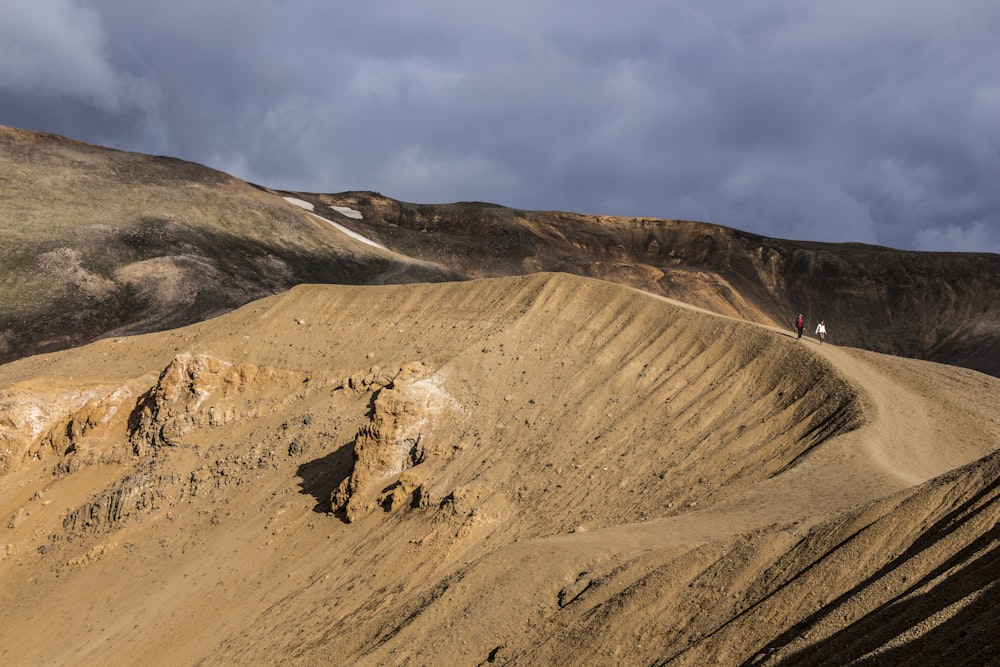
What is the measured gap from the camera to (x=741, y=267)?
249 ft

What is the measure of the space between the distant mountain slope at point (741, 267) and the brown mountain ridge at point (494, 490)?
43506mm

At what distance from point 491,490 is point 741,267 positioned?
63.2 meters

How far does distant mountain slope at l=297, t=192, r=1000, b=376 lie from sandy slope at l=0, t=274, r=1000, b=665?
43538 mm

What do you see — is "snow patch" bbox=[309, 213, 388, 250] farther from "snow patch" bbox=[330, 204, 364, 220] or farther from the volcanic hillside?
"snow patch" bbox=[330, 204, 364, 220]

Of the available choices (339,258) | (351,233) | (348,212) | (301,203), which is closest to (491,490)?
(339,258)

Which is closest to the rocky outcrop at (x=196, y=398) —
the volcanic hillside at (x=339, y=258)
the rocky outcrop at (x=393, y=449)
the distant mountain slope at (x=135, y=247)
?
the rocky outcrop at (x=393, y=449)

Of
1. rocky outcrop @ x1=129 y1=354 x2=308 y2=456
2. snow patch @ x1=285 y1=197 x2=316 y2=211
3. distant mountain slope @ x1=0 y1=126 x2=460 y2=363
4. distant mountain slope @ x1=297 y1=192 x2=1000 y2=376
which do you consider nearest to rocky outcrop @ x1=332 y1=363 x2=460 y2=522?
rocky outcrop @ x1=129 y1=354 x2=308 y2=456

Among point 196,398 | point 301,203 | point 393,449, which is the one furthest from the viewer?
point 301,203

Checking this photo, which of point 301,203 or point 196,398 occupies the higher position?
point 301,203

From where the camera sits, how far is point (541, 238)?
278 ft

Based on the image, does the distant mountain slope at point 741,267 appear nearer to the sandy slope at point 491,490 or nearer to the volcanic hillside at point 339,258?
the volcanic hillside at point 339,258

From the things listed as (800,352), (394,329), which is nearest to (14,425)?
(394,329)

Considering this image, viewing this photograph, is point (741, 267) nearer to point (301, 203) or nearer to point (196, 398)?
point (301, 203)

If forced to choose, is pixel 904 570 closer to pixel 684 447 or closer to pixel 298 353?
pixel 684 447
